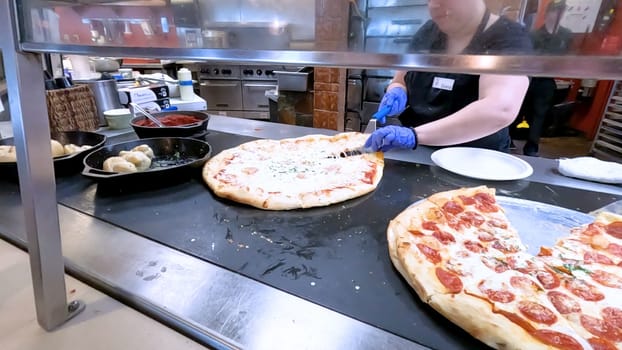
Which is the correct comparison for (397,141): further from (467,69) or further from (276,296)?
(467,69)

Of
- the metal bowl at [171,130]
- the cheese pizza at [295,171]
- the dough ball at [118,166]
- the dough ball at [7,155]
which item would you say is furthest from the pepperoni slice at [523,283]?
the dough ball at [7,155]

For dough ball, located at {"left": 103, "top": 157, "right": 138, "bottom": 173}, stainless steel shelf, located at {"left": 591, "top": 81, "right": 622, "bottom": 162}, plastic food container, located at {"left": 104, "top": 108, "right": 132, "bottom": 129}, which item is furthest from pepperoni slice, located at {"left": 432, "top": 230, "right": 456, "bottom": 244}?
stainless steel shelf, located at {"left": 591, "top": 81, "right": 622, "bottom": 162}

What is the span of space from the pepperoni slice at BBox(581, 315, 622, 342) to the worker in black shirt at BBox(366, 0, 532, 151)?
1.49 feet

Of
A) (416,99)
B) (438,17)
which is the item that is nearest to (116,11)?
(438,17)

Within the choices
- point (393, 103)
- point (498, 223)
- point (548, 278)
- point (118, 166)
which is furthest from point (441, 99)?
point (118, 166)

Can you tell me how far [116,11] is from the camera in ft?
1.71

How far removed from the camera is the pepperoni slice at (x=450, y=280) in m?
0.66

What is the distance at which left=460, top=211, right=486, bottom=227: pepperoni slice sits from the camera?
0.93 m

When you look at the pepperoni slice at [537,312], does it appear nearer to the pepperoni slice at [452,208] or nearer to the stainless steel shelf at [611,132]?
the pepperoni slice at [452,208]

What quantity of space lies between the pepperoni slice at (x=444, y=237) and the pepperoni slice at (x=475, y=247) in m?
0.03

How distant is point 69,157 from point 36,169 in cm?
69

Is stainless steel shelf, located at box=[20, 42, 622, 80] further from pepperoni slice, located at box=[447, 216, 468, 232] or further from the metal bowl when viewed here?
the metal bowl

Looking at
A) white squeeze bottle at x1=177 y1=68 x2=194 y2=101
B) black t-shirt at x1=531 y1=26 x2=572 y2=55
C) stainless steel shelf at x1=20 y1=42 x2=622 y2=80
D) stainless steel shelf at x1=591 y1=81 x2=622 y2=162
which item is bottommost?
stainless steel shelf at x1=591 y1=81 x2=622 y2=162

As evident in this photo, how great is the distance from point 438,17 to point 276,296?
0.51m
